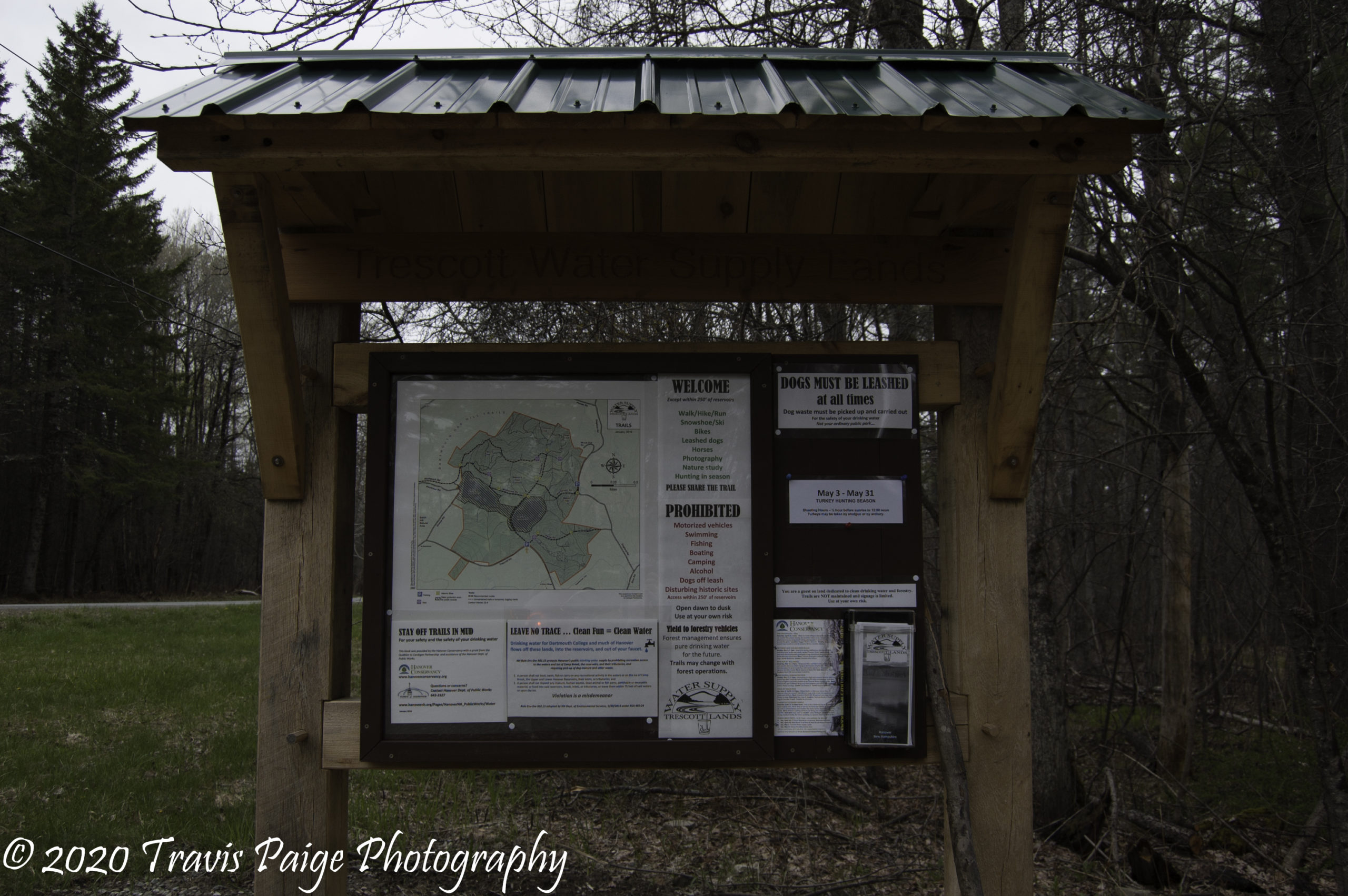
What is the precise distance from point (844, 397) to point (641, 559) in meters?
0.83

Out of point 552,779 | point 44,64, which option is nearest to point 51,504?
point 44,64

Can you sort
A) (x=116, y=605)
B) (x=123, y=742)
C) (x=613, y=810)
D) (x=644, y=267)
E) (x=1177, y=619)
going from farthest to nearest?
(x=116, y=605)
(x=123, y=742)
(x=1177, y=619)
(x=613, y=810)
(x=644, y=267)

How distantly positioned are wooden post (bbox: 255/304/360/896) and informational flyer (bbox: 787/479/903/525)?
57.8 inches

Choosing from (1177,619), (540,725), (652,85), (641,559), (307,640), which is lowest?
(1177,619)

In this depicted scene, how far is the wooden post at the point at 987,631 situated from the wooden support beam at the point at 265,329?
81.3 inches

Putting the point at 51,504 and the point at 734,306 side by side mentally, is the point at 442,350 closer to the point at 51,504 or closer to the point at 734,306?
the point at 734,306

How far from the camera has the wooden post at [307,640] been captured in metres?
2.65

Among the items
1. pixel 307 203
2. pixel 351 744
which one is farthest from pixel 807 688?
pixel 307 203

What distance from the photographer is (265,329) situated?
2475 millimetres

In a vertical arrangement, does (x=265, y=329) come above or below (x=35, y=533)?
above

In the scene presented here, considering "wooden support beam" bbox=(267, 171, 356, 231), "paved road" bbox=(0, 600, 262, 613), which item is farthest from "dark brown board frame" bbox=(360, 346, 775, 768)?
"paved road" bbox=(0, 600, 262, 613)

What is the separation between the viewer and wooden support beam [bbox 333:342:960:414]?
2.76 meters

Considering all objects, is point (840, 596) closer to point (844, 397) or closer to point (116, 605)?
point (844, 397)

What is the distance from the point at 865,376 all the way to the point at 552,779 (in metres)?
4.05
